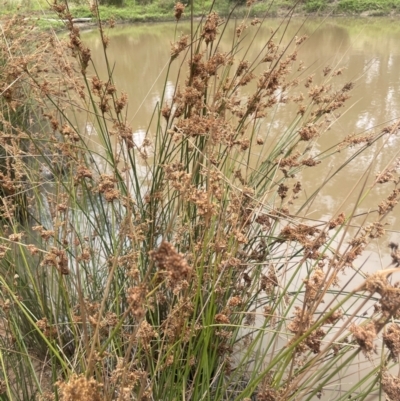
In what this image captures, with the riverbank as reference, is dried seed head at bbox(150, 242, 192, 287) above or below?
below

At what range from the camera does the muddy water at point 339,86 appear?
2.33 metres

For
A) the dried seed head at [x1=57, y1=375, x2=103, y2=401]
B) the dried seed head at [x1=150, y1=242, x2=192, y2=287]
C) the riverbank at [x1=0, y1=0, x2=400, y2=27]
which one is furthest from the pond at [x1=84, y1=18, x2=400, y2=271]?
the riverbank at [x1=0, y1=0, x2=400, y2=27]

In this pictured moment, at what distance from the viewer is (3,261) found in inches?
56.9

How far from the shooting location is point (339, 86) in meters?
5.11

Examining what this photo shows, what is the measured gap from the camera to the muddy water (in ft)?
7.65

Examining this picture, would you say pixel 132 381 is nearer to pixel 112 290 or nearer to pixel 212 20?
pixel 112 290

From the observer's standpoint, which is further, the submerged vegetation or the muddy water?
the muddy water

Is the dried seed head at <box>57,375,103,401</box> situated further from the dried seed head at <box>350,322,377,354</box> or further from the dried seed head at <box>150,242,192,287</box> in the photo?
the dried seed head at <box>350,322,377,354</box>

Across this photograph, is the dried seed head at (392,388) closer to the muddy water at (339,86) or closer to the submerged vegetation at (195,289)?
the submerged vegetation at (195,289)

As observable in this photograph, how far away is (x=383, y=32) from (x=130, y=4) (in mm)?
→ 10116

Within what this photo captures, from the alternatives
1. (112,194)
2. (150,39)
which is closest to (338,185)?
(112,194)

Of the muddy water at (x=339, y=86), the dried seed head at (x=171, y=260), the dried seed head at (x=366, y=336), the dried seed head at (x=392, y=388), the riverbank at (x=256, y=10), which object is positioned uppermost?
the riverbank at (x=256, y=10)

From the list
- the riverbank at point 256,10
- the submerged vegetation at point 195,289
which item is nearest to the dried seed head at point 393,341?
the submerged vegetation at point 195,289

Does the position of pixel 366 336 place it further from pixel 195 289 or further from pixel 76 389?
pixel 195 289
